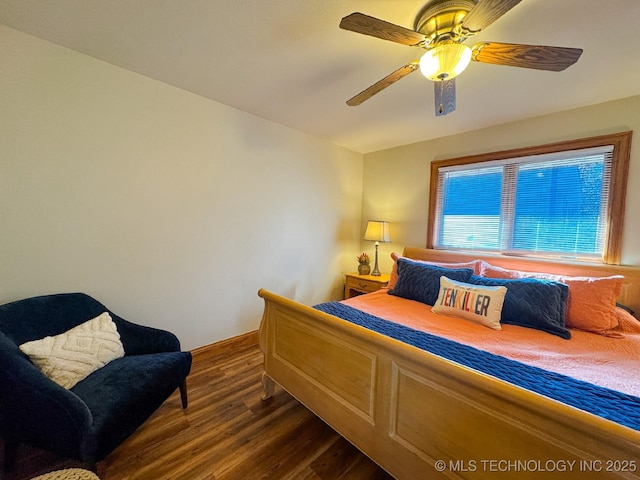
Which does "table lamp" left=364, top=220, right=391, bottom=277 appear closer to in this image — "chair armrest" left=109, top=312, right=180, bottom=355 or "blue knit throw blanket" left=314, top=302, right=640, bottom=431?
"blue knit throw blanket" left=314, top=302, right=640, bottom=431

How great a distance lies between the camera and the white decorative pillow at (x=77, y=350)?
52.4 inches

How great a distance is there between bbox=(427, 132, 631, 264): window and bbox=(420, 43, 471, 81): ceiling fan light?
1835 mm

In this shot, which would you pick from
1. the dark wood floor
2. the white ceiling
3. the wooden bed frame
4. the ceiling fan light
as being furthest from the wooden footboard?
the white ceiling

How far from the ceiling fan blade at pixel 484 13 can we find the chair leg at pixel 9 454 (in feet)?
9.42

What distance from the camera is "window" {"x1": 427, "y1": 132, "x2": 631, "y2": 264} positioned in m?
2.22

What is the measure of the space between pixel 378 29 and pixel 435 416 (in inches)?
66.6

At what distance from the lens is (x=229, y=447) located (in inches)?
60.9

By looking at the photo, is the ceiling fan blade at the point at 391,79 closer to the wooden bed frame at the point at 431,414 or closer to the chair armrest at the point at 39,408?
the wooden bed frame at the point at 431,414

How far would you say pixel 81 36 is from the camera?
163cm

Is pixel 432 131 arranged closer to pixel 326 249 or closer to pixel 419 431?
pixel 326 249

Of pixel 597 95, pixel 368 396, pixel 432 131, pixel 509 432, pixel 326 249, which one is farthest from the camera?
pixel 326 249

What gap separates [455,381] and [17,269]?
2.52m

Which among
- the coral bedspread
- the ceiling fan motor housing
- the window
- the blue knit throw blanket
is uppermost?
the ceiling fan motor housing

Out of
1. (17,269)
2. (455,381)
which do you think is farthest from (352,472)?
(17,269)
